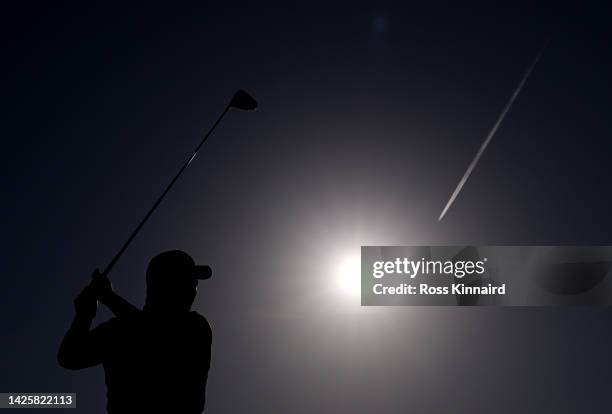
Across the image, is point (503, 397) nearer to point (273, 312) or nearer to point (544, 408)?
point (544, 408)

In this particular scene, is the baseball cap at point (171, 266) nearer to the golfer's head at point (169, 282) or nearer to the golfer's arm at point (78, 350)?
the golfer's head at point (169, 282)

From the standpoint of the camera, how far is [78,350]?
3.90 feet

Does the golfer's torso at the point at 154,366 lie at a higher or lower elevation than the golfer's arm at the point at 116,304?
lower

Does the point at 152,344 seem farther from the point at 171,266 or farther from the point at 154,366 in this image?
the point at 171,266

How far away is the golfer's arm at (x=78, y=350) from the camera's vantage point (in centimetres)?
119

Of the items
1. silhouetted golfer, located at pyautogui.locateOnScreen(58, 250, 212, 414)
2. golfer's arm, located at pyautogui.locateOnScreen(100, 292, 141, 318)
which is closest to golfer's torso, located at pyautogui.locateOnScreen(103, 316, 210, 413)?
silhouetted golfer, located at pyautogui.locateOnScreen(58, 250, 212, 414)

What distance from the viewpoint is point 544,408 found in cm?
361

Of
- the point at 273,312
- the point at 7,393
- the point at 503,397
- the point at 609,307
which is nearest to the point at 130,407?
the point at 273,312

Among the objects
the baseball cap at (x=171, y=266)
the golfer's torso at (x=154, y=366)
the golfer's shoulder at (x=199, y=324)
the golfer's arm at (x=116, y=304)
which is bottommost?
the golfer's torso at (x=154, y=366)

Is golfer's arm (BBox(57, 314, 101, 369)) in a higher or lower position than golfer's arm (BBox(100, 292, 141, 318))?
lower

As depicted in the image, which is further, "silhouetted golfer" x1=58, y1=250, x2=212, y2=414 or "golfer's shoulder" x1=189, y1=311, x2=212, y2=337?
"golfer's shoulder" x1=189, y1=311, x2=212, y2=337

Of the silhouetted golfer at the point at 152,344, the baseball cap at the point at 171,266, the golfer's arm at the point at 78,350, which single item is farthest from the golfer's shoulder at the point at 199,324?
the golfer's arm at the point at 78,350

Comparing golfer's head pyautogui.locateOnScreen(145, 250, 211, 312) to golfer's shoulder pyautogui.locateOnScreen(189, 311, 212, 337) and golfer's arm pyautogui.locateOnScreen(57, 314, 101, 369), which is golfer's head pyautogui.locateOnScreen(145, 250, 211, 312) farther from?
golfer's arm pyautogui.locateOnScreen(57, 314, 101, 369)

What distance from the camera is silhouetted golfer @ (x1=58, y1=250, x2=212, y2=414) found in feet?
3.94
